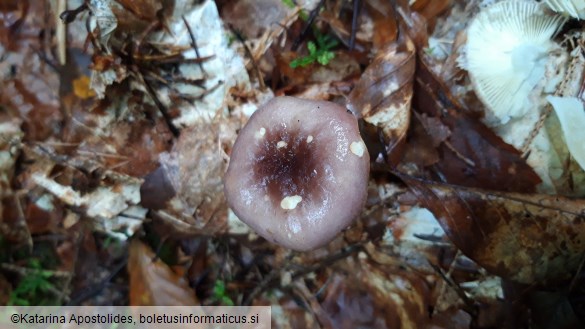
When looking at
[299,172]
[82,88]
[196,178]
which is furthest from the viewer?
[82,88]

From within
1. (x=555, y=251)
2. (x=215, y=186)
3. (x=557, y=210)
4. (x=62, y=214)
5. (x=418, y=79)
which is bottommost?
(x=62, y=214)

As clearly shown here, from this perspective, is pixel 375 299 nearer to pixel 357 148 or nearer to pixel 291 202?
pixel 291 202

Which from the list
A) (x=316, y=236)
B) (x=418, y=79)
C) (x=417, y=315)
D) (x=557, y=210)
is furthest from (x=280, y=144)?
(x=557, y=210)

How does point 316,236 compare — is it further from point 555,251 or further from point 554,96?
point 554,96

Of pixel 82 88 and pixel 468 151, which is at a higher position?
pixel 468 151

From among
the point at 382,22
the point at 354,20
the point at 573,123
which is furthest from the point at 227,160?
the point at 573,123

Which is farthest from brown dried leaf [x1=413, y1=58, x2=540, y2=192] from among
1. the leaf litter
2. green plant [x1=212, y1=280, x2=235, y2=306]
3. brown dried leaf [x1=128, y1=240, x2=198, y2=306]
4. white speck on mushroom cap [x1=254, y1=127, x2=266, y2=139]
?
brown dried leaf [x1=128, y1=240, x2=198, y2=306]

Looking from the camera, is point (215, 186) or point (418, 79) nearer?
point (418, 79)
